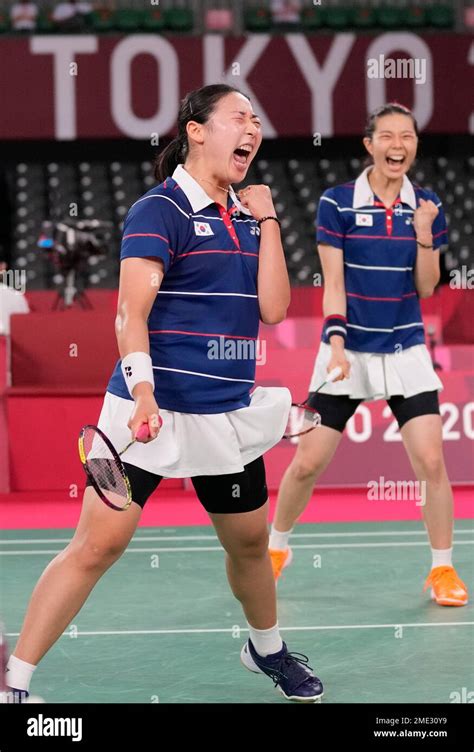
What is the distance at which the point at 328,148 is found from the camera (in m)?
12.2

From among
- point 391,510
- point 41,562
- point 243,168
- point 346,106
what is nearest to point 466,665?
point 243,168

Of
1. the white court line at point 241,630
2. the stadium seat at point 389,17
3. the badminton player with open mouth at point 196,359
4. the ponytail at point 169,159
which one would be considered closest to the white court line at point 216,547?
the white court line at point 241,630

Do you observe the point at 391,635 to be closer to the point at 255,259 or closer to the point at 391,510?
the point at 255,259

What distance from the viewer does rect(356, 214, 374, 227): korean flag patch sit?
13.2ft

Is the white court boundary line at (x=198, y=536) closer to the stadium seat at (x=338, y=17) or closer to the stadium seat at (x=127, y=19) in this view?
the stadium seat at (x=338, y=17)

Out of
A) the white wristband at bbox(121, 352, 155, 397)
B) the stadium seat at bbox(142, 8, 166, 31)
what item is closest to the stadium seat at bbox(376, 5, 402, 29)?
the stadium seat at bbox(142, 8, 166, 31)

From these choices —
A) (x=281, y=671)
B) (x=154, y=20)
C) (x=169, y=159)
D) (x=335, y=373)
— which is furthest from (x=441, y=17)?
(x=281, y=671)

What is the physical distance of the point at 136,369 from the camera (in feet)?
7.98

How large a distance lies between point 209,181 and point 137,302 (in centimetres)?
40

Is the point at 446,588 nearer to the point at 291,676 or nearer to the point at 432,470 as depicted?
the point at 432,470

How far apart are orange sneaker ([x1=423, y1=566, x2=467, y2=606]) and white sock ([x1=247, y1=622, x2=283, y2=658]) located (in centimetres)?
114

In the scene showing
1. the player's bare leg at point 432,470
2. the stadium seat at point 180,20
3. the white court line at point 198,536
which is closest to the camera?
the player's bare leg at point 432,470

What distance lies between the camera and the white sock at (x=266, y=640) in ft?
9.64

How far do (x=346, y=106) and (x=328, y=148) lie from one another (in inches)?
26.4
